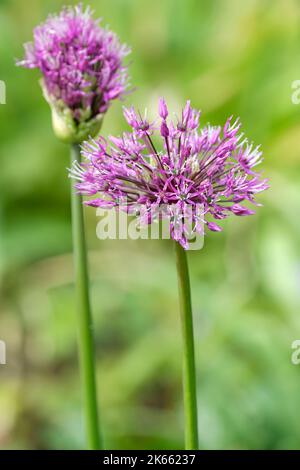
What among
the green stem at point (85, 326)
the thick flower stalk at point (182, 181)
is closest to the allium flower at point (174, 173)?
the thick flower stalk at point (182, 181)

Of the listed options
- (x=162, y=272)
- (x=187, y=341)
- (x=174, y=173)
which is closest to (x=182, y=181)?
(x=174, y=173)

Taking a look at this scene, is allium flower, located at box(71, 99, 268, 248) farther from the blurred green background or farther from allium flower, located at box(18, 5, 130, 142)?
the blurred green background

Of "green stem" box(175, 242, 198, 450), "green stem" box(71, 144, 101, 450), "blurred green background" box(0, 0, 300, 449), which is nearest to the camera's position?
"green stem" box(175, 242, 198, 450)

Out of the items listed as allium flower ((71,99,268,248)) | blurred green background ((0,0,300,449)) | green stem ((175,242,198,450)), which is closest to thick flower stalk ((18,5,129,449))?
allium flower ((71,99,268,248))

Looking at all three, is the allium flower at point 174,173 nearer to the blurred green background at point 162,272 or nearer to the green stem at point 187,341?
the green stem at point 187,341
